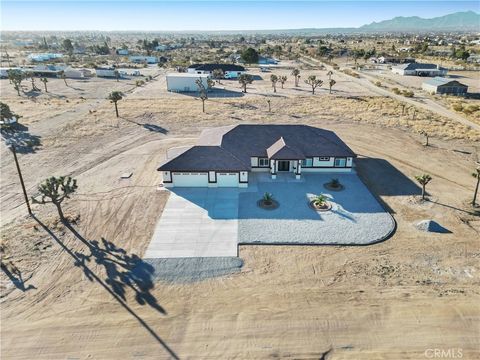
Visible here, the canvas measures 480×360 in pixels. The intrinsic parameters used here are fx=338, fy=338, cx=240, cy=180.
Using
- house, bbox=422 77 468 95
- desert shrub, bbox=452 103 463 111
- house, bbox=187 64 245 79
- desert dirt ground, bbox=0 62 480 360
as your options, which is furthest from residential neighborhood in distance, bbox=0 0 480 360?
house, bbox=187 64 245 79

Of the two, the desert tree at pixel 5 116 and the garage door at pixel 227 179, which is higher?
the desert tree at pixel 5 116

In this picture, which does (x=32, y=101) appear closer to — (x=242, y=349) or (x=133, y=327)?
(x=133, y=327)

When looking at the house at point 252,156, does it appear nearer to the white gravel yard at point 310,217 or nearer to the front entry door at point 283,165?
the front entry door at point 283,165

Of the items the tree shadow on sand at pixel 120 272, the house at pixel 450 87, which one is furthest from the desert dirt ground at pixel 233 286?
the house at pixel 450 87

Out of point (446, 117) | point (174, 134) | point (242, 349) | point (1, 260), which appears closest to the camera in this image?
point (242, 349)

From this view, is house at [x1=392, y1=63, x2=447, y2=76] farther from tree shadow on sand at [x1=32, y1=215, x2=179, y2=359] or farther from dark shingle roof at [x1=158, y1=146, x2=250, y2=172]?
tree shadow on sand at [x1=32, y1=215, x2=179, y2=359]

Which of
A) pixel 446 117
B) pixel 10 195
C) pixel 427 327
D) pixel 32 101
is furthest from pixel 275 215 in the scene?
pixel 32 101
